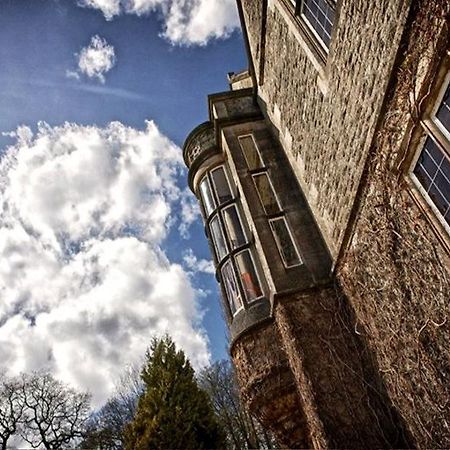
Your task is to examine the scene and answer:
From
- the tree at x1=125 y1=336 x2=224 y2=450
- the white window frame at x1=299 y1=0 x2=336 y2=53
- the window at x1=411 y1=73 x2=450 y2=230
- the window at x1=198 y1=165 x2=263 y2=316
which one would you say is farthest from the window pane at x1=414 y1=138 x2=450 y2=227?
the tree at x1=125 y1=336 x2=224 y2=450

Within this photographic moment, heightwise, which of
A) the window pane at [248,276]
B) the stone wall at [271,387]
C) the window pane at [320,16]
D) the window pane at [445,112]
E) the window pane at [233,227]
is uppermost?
the window pane at [320,16]

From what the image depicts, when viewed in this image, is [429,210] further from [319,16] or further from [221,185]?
[221,185]

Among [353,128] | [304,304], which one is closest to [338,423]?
[304,304]

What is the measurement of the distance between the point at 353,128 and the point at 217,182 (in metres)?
4.83

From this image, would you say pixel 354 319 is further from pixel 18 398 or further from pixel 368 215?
pixel 18 398

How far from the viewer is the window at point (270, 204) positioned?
7.68m

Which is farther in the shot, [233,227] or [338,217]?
[233,227]

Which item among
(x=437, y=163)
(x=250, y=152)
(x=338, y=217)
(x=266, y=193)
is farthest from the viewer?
(x=250, y=152)

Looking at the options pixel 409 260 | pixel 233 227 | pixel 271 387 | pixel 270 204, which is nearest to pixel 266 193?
pixel 270 204

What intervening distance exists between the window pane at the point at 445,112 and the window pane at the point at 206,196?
6.19 m

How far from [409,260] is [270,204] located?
4.28 m

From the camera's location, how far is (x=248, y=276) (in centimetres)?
836

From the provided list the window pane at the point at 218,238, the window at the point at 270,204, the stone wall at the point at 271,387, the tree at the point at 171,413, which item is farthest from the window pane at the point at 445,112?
the tree at the point at 171,413

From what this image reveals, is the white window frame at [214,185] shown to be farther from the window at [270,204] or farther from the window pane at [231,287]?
the window pane at [231,287]
